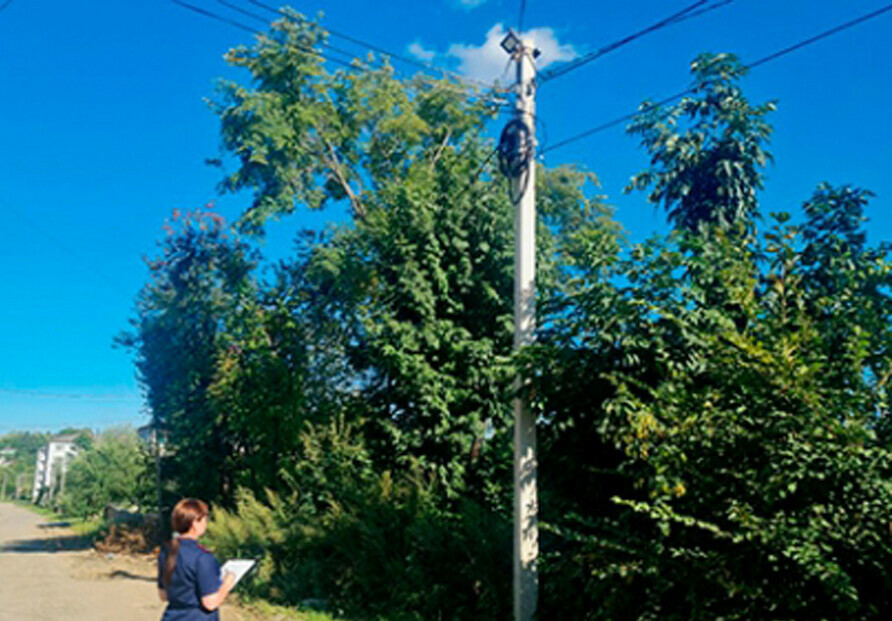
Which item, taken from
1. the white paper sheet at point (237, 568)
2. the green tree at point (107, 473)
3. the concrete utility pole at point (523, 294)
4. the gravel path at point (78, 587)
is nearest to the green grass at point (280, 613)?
the gravel path at point (78, 587)

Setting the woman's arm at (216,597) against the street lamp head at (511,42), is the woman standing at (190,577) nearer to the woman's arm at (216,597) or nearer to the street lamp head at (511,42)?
the woman's arm at (216,597)

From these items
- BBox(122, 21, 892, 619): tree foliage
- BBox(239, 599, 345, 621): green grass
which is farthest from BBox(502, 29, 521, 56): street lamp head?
BBox(239, 599, 345, 621): green grass

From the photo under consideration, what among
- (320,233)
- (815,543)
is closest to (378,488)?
(815,543)

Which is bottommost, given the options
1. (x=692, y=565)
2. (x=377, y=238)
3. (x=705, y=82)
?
(x=692, y=565)

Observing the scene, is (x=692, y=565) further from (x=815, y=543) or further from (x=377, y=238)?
(x=377, y=238)

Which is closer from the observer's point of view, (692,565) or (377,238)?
(692,565)

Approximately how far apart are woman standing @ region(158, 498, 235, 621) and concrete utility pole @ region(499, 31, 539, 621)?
3.32 m

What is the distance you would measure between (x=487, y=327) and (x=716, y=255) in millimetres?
6660

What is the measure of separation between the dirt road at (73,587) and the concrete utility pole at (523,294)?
6252 mm

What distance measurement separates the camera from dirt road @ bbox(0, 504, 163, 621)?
35.6ft

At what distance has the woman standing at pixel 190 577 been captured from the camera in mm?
4410

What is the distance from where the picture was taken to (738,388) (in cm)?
579

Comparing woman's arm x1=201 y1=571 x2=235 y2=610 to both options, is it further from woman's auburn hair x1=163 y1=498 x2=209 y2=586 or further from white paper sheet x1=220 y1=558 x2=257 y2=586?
woman's auburn hair x1=163 y1=498 x2=209 y2=586

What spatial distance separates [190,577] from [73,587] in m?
11.7
